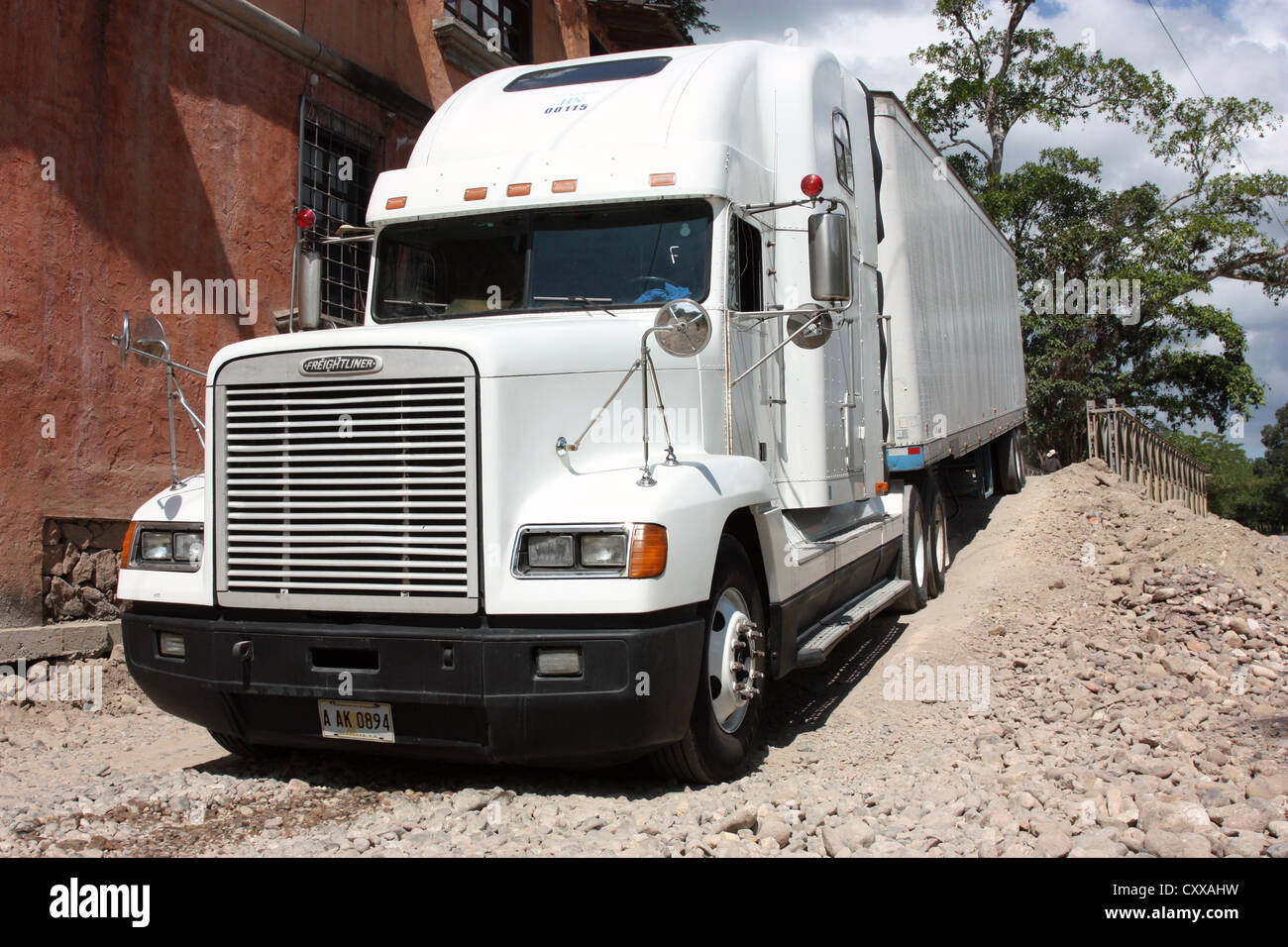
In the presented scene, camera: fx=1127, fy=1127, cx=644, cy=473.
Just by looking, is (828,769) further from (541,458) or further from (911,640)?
(911,640)

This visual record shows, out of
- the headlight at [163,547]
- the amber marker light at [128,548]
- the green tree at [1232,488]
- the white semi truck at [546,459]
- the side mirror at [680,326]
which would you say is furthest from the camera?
the green tree at [1232,488]

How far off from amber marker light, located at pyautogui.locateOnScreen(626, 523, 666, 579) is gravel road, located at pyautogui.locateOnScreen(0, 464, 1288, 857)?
0.99m

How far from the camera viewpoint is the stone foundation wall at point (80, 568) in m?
7.43

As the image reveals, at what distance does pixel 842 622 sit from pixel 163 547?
3750 millimetres

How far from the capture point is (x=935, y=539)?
10.7 m

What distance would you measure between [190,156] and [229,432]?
480 cm

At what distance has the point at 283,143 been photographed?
9711mm

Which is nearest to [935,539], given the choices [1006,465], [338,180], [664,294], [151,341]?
[664,294]

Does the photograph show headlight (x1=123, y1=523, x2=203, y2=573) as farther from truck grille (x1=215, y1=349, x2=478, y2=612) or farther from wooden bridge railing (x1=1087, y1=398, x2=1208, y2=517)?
wooden bridge railing (x1=1087, y1=398, x2=1208, y2=517)

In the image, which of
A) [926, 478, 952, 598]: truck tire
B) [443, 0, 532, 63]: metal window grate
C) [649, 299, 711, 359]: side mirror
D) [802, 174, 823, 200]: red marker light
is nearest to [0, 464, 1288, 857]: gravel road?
[926, 478, 952, 598]: truck tire

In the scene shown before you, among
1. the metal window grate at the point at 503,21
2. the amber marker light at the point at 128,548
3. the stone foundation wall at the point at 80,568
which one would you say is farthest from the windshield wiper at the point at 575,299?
the metal window grate at the point at 503,21

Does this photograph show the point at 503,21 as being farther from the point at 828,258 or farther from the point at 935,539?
the point at 828,258

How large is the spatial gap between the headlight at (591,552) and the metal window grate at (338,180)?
235 inches

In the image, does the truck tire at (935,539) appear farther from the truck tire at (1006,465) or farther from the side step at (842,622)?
the truck tire at (1006,465)
